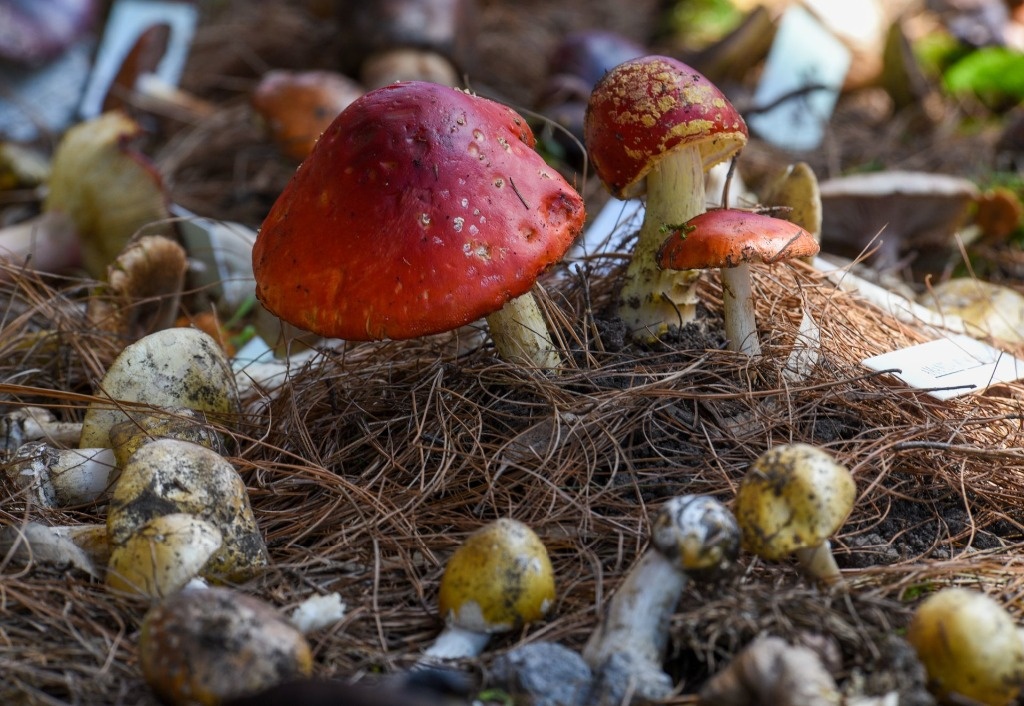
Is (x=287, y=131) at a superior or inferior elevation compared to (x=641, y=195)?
inferior

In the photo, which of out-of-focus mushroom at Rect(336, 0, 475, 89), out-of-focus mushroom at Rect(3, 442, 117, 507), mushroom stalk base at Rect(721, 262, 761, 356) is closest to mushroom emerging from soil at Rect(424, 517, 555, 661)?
mushroom stalk base at Rect(721, 262, 761, 356)

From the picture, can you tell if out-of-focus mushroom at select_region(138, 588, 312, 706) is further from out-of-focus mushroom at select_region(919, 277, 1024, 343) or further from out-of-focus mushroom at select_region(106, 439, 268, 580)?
out-of-focus mushroom at select_region(919, 277, 1024, 343)

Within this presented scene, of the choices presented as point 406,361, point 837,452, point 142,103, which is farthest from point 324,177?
point 142,103

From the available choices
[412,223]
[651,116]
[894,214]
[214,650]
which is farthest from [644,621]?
[894,214]

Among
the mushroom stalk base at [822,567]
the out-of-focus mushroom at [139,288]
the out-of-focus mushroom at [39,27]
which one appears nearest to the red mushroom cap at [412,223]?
the mushroom stalk base at [822,567]

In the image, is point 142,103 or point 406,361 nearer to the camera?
point 406,361

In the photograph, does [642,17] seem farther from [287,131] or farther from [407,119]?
[407,119]
